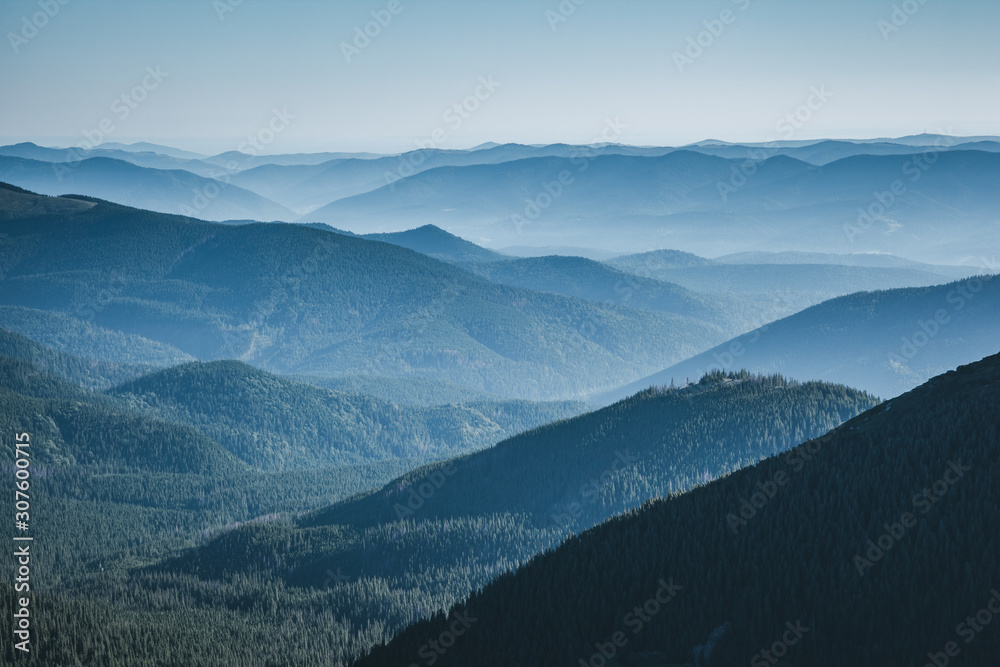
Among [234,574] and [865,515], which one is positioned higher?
[865,515]

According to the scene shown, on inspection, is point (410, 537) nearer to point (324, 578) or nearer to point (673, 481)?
point (324, 578)

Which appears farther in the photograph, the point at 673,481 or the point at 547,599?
the point at 673,481

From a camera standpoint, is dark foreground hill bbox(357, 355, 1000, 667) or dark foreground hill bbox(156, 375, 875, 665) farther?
dark foreground hill bbox(156, 375, 875, 665)

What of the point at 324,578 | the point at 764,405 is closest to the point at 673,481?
the point at 764,405

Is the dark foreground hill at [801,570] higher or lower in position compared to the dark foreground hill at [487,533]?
higher

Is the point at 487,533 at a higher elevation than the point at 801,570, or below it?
below

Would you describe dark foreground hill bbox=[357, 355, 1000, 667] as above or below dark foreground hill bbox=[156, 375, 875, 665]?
above

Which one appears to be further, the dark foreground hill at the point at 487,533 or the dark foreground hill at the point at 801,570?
the dark foreground hill at the point at 487,533

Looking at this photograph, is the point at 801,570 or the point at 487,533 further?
the point at 487,533
